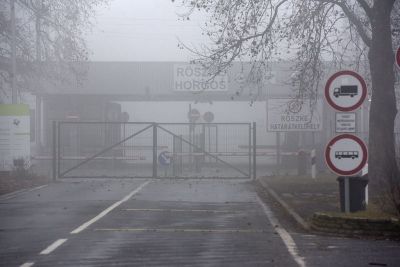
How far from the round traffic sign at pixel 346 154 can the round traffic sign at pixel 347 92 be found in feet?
1.76

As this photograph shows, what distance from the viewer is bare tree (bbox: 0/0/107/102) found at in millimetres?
28469

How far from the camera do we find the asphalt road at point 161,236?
951 centimetres

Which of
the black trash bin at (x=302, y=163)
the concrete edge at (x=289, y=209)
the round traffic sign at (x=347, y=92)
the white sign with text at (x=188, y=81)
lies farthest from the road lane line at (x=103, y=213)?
the white sign with text at (x=188, y=81)

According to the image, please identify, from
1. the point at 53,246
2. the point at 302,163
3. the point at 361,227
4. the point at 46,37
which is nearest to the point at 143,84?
the point at 46,37

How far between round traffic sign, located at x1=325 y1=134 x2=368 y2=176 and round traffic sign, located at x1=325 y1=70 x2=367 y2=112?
0.54m

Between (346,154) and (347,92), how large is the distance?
1038 millimetres

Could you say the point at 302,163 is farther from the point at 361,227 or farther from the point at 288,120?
the point at 361,227

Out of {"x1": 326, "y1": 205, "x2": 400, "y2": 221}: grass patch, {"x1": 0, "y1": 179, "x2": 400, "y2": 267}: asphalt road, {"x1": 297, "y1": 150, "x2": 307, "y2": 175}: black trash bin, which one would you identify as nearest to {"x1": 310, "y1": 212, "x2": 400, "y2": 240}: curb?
{"x1": 326, "y1": 205, "x2": 400, "y2": 221}: grass patch

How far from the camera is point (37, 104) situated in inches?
1538

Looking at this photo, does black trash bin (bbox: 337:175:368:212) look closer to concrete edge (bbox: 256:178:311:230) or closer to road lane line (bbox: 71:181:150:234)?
concrete edge (bbox: 256:178:311:230)

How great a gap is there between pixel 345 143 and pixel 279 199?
609 centimetres

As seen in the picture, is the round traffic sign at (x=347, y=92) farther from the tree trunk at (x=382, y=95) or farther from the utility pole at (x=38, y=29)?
the utility pole at (x=38, y=29)

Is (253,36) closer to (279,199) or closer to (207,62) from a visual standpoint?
(207,62)

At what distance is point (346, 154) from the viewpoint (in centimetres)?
1190
